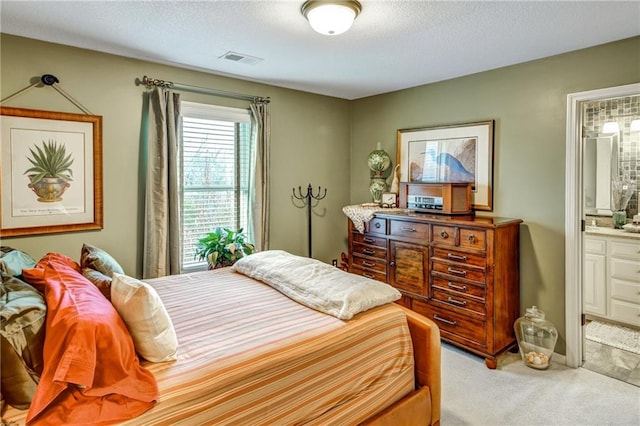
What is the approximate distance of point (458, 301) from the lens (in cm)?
319

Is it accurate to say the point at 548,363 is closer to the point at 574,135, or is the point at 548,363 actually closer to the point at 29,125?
the point at 574,135

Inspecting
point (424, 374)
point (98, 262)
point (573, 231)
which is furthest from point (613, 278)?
point (98, 262)

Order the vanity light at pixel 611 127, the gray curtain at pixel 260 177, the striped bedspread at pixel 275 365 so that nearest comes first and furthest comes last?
the striped bedspread at pixel 275 365, the gray curtain at pixel 260 177, the vanity light at pixel 611 127

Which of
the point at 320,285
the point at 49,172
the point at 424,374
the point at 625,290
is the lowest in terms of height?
the point at 424,374

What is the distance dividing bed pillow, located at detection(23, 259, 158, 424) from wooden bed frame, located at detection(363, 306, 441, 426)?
1293 millimetres

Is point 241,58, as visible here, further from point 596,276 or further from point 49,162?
point 596,276

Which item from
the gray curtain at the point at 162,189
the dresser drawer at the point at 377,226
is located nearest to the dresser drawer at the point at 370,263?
the dresser drawer at the point at 377,226

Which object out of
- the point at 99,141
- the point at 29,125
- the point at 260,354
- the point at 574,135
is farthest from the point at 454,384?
the point at 29,125

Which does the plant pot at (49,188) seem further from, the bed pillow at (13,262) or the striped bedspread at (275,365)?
the striped bedspread at (275,365)

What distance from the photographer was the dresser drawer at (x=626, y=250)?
362 cm

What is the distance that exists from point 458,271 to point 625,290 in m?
1.95

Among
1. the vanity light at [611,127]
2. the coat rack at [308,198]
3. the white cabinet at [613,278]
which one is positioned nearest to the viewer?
the white cabinet at [613,278]

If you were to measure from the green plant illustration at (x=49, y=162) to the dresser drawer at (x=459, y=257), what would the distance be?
3044 millimetres

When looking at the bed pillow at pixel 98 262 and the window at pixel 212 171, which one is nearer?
the bed pillow at pixel 98 262
